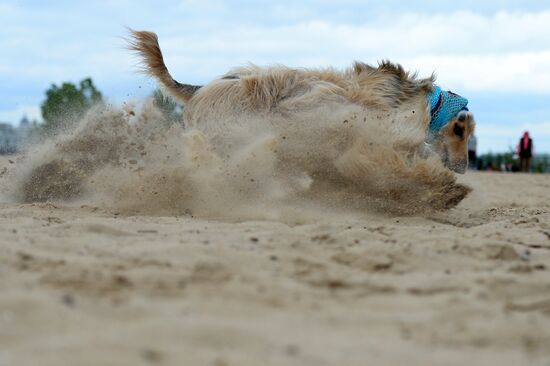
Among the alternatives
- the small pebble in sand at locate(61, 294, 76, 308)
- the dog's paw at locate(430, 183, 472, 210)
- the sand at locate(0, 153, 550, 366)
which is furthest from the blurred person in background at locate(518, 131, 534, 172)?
the small pebble in sand at locate(61, 294, 76, 308)

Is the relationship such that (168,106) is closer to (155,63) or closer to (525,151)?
(155,63)

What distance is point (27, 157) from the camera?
5.90m

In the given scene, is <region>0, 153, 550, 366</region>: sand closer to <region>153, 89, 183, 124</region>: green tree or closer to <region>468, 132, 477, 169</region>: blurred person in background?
<region>153, 89, 183, 124</region>: green tree

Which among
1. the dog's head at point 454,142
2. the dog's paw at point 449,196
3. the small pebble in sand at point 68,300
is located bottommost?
the small pebble in sand at point 68,300

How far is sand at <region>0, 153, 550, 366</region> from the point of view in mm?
1879

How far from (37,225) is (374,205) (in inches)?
91.9

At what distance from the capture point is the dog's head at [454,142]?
643cm

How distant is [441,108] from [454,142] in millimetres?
320

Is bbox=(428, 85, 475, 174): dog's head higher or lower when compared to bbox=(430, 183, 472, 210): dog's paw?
higher

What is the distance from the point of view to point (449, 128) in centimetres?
643

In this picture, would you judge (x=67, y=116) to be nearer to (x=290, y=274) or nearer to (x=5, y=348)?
(x=290, y=274)

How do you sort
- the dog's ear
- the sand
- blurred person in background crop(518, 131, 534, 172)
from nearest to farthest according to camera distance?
the sand, the dog's ear, blurred person in background crop(518, 131, 534, 172)

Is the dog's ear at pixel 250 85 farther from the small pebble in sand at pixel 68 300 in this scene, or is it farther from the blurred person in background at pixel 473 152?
the blurred person in background at pixel 473 152

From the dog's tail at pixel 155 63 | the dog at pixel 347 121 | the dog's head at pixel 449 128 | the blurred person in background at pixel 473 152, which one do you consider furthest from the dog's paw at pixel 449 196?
the blurred person in background at pixel 473 152
